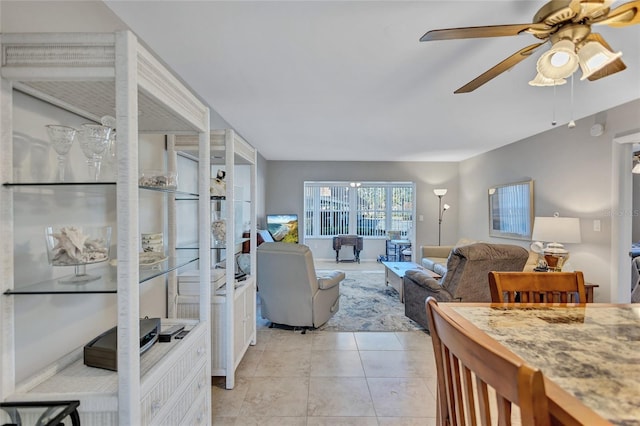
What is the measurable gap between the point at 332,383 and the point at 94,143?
7.12 ft

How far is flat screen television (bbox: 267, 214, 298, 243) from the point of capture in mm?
6582

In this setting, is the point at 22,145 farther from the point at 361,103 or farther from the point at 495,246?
the point at 495,246

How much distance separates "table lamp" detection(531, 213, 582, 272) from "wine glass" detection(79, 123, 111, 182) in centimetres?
381

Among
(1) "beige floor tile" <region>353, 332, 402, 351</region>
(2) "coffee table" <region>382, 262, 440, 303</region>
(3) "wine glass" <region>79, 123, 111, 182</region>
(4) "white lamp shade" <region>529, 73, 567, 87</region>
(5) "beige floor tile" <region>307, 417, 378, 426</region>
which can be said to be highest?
(4) "white lamp shade" <region>529, 73, 567, 87</region>

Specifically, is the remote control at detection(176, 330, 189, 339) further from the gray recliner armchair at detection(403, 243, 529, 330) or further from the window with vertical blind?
the window with vertical blind

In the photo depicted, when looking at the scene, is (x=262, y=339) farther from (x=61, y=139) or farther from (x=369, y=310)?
(x=61, y=139)

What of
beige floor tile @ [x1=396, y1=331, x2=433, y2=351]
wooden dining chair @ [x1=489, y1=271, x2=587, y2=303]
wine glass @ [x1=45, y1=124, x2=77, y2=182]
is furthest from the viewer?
beige floor tile @ [x1=396, y1=331, x2=433, y2=351]

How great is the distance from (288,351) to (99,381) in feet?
6.28

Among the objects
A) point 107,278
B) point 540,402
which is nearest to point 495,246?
point 540,402

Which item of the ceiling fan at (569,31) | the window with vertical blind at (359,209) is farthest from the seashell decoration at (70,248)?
the window with vertical blind at (359,209)

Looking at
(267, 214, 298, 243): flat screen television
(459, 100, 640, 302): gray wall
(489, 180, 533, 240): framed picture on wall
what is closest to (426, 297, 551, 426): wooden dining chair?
(459, 100, 640, 302): gray wall

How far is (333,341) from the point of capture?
2.96 m

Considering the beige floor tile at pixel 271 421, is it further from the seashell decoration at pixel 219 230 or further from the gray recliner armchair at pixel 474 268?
the gray recliner armchair at pixel 474 268

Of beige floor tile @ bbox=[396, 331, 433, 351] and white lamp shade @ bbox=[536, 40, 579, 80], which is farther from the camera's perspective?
beige floor tile @ bbox=[396, 331, 433, 351]
